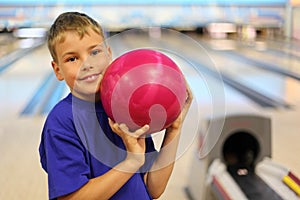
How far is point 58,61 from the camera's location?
0.74 metres

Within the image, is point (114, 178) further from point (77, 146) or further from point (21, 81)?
point (21, 81)

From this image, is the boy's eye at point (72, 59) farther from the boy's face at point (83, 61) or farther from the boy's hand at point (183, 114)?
the boy's hand at point (183, 114)

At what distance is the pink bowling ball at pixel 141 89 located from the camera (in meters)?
0.67

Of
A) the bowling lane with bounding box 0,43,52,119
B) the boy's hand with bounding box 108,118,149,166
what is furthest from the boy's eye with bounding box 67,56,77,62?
the bowling lane with bounding box 0,43,52,119

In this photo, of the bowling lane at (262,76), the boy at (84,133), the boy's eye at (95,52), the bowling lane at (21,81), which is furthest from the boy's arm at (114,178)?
the bowling lane at (262,76)

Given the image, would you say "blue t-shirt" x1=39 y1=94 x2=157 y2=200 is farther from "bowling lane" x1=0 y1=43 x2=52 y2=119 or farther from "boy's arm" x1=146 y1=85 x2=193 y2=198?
"bowling lane" x1=0 y1=43 x2=52 y2=119

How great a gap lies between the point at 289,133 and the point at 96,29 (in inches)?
82.6

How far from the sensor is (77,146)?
0.72 m

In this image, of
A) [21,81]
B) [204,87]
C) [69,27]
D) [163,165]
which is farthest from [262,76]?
[69,27]

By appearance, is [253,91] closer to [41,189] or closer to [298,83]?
[298,83]

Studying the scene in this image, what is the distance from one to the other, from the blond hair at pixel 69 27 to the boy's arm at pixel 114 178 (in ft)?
0.49

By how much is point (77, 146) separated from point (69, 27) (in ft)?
0.60

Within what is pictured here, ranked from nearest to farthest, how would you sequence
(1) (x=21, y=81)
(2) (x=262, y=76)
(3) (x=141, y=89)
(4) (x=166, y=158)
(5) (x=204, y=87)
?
(3) (x=141, y=89) < (4) (x=166, y=158) < (5) (x=204, y=87) < (1) (x=21, y=81) < (2) (x=262, y=76)

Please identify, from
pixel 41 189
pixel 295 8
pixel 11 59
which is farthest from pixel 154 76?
pixel 295 8
